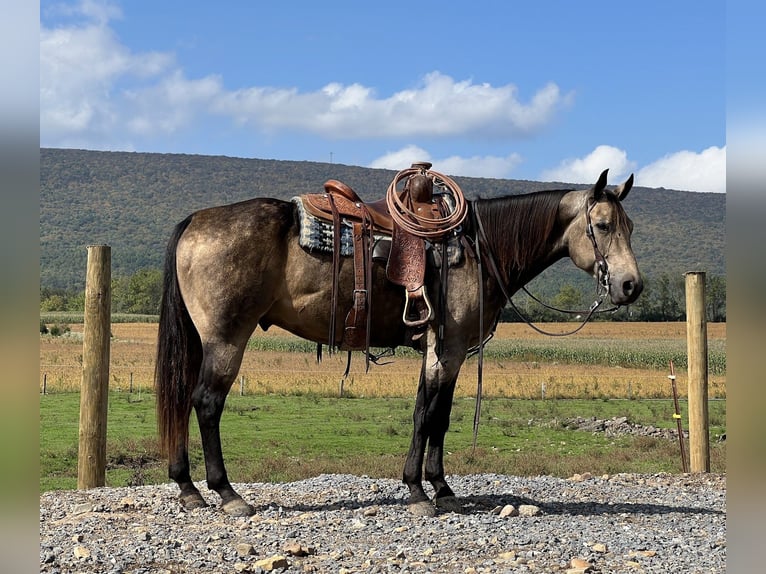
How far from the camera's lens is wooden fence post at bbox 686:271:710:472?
31.2 feet

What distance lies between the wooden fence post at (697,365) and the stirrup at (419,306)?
13.4ft

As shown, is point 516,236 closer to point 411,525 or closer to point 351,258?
point 351,258

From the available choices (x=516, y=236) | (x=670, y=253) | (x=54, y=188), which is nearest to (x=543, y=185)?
(x=670, y=253)

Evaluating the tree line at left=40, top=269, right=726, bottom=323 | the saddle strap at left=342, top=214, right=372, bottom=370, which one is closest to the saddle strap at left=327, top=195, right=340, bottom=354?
the saddle strap at left=342, top=214, right=372, bottom=370

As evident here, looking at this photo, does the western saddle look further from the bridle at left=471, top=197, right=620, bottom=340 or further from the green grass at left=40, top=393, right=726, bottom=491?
the green grass at left=40, top=393, right=726, bottom=491

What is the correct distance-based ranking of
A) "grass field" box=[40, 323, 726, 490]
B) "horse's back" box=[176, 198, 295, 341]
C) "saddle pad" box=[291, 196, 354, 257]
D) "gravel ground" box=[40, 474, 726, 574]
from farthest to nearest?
"grass field" box=[40, 323, 726, 490]
"saddle pad" box=[291, 196, 354, 257]
"horse's back" box=[176, 198, 295, 341]
"gravel ground" box=[40, 474, 726, 574]

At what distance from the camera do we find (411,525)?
21.3ft

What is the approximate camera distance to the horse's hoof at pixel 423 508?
680cm

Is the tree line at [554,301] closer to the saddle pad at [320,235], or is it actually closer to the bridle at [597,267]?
the bridle at [597,267]

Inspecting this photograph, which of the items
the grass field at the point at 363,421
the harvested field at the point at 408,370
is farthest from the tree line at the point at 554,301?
the grass field at the point at 363,421

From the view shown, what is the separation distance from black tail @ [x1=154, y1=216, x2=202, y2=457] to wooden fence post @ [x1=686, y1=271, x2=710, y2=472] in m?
5.74

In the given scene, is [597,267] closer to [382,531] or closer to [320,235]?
[320,235]

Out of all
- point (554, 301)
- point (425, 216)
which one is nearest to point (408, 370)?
point (425, 216)
